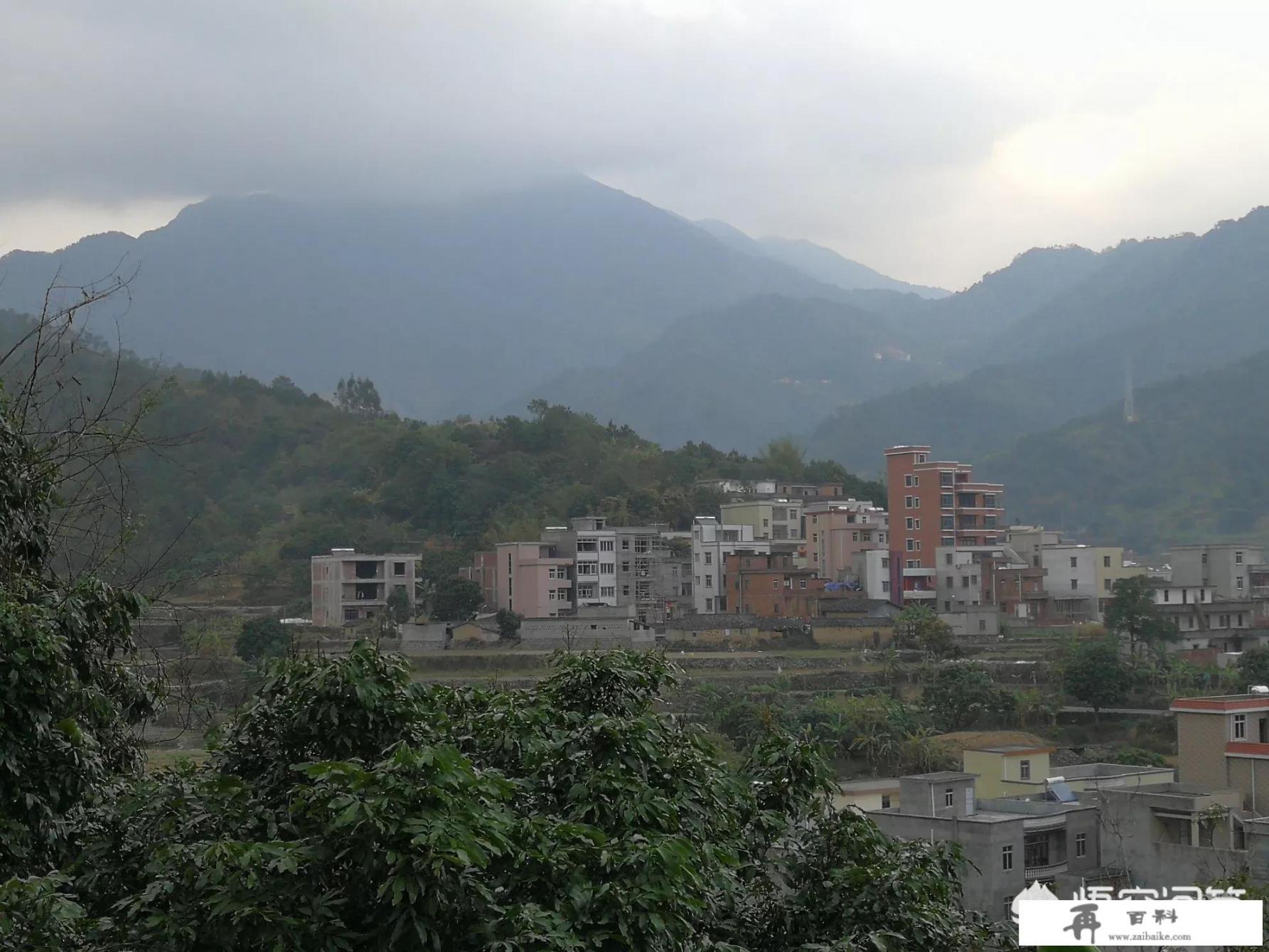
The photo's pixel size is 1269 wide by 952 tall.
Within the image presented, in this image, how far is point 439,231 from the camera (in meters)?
162

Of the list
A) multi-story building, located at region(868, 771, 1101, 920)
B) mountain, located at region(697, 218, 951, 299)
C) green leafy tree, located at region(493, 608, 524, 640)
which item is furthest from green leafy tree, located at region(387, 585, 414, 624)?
mountain, located at region(697, 218, 951, 299)

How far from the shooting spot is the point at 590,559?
3356cm

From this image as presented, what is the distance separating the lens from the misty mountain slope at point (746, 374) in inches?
4476

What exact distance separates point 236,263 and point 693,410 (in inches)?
2523

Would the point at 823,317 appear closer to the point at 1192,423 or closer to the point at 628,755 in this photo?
the point at 1192,423

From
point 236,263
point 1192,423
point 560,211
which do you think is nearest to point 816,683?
point 1192,423

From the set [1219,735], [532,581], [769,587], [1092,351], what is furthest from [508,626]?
[1092,351]

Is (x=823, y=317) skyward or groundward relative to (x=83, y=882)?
skyward

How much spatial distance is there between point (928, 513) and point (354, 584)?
596 inches

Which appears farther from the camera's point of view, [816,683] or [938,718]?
[816,683]

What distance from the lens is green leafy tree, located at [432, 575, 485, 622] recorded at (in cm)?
3100

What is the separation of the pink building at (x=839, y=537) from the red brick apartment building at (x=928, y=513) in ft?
4.45

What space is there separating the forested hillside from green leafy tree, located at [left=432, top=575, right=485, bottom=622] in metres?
3.27

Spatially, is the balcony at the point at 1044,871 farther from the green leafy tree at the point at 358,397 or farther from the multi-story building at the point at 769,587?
the green leafy tree at the point at 358,397
